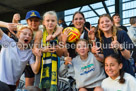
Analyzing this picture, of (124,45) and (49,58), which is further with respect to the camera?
(49,58)

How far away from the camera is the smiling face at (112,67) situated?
249cm

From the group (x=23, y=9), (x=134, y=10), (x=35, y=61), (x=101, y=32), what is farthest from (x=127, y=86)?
(x=23, y=9)

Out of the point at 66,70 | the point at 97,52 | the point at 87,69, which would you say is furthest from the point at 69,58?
the point at 97,52

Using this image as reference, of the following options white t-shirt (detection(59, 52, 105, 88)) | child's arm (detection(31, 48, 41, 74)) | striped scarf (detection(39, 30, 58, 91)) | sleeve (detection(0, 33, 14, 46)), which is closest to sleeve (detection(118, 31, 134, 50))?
white t-shirt (detection(59, 52, 105, 88))

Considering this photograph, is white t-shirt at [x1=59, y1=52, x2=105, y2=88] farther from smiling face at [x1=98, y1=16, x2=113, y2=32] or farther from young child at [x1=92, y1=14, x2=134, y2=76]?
smiling face at [x1=98, y1=16, x2=113, y2=32]

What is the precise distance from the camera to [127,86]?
236 cm

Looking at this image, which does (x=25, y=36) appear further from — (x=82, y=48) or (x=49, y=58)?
(x=82, y=48)

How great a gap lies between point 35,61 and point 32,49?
0.19 meters

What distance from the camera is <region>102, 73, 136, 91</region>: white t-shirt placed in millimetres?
→ 2355

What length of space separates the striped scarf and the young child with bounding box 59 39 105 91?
0.63 feet

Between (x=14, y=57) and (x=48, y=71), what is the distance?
1.81 ft

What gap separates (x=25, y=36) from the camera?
2629 mm

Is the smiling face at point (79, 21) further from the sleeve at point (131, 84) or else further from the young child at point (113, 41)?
the sleeve at point (131, 84)

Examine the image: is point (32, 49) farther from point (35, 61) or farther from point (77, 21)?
point (77, 21)
